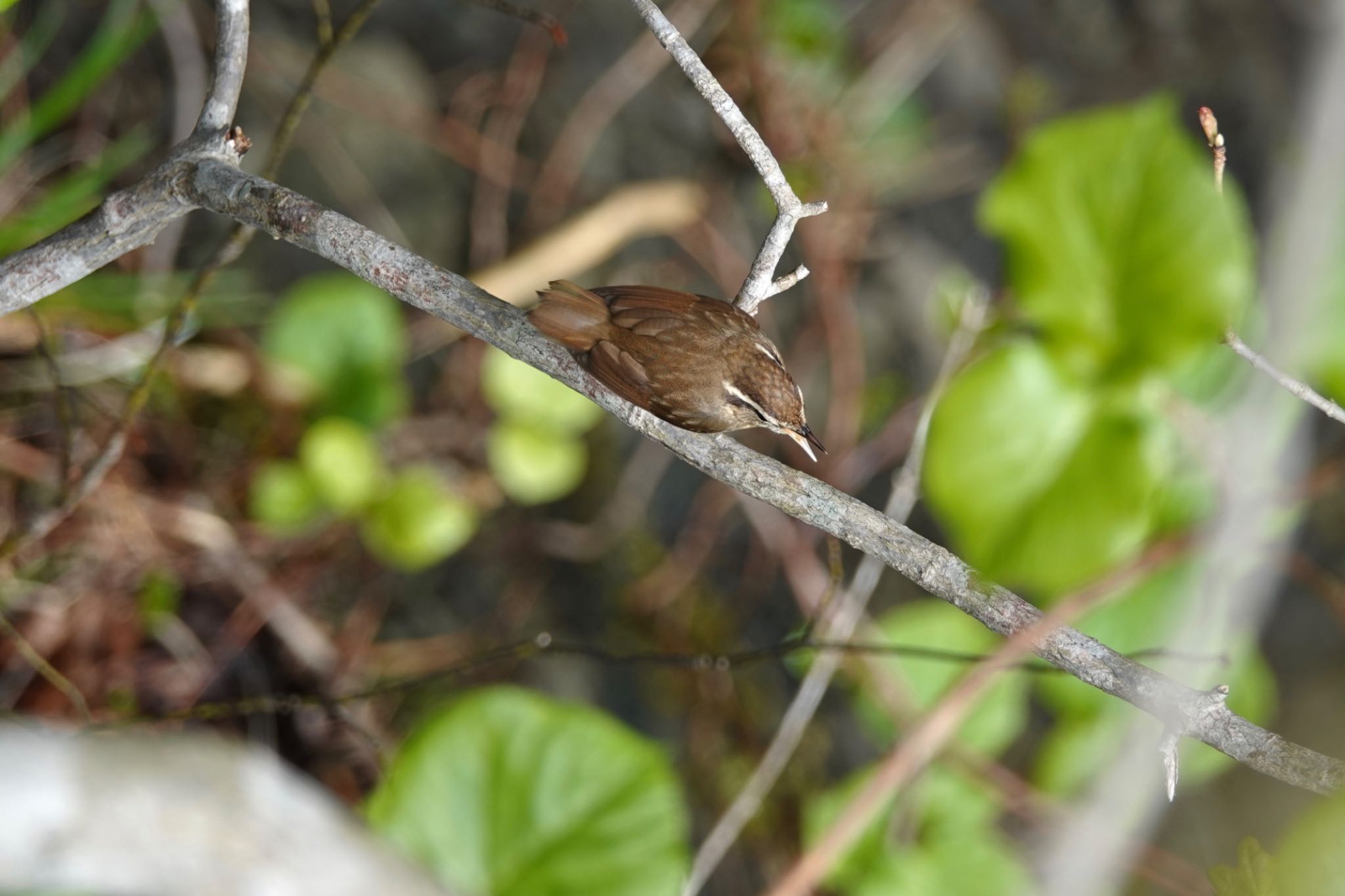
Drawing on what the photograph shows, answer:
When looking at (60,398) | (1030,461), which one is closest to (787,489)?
(60,398)

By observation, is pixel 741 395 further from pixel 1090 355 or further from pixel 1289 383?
pixel 1090 355

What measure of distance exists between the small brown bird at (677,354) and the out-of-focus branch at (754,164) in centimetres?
7

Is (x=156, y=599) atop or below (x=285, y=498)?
below

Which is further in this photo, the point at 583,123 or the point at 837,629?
the point at 583,123

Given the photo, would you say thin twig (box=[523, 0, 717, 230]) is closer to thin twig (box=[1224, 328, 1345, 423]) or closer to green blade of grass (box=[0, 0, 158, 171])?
green blade of grass (box=[0, 0, 158, 171])

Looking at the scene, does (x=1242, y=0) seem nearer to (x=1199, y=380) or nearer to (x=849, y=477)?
(x=1199, y=380)

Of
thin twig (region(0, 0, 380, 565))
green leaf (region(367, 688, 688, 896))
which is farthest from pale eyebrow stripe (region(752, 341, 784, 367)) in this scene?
green leaf (region(367, 688, 688, 896))

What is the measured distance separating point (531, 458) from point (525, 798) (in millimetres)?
1005

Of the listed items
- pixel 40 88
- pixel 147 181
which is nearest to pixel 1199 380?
pixel 147 181

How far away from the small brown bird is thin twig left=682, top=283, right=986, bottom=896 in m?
0.91

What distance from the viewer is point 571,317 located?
1388 mm

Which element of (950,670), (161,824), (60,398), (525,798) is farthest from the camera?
(950,670)

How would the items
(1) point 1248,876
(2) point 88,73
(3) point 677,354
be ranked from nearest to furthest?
(1) point 1248,876
(3) point 677,354
(2) point 88,73

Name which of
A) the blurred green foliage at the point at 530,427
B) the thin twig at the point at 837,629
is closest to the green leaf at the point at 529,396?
the blurred green foliage at the point at 530,427
